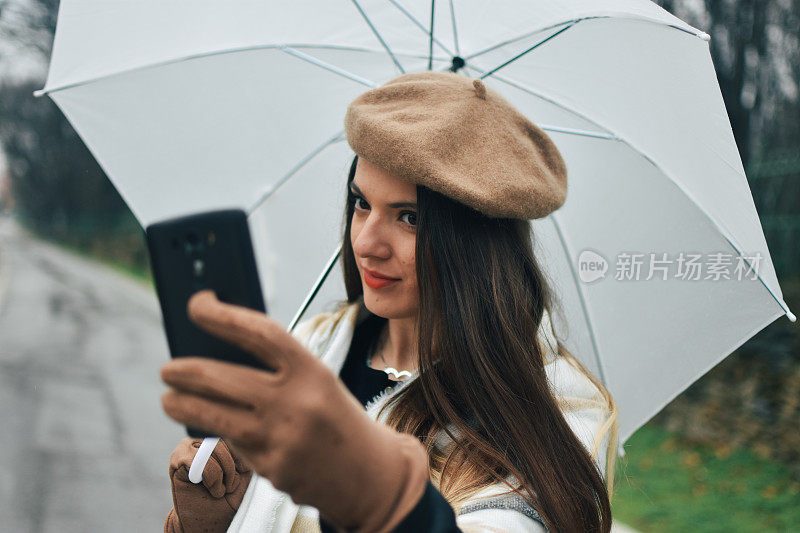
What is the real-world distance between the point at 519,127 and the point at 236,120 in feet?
3.20

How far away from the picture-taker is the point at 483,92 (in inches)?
58.1

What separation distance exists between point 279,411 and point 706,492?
4.33m

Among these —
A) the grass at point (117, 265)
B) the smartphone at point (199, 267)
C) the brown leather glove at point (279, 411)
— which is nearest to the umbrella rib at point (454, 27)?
the smartphone at point (199, 267)

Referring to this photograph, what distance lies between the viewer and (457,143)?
4.59 ft

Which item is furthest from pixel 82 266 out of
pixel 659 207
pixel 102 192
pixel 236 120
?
pixel 659 207

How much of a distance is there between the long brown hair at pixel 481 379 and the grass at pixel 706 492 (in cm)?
241

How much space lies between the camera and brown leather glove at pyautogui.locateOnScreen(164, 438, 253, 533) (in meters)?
1.54

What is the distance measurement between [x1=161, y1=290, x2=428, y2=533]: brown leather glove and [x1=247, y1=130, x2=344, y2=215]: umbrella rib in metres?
1.40

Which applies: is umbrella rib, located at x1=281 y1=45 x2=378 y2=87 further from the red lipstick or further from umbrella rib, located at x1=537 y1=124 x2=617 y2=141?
the red lipstick

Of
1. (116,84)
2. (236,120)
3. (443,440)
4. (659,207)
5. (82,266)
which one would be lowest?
(82,266)

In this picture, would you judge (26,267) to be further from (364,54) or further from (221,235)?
(221,235)

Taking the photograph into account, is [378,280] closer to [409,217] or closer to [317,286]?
[409,217]

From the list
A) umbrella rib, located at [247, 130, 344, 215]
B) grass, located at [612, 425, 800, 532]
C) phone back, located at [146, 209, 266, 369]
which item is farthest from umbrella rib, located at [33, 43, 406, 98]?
grass, located at [612, 425, 800, 532]

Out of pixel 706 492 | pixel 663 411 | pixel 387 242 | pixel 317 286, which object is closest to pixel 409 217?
pixel 387 242
